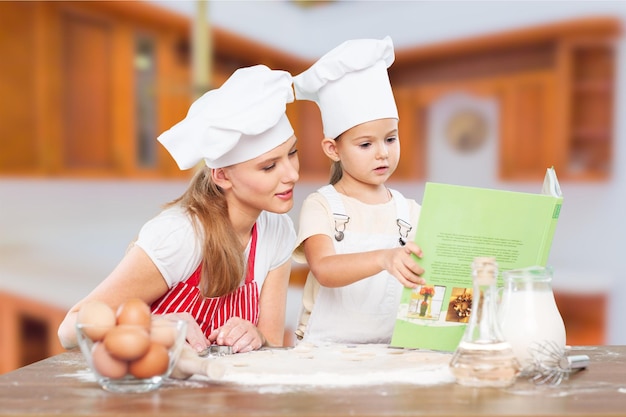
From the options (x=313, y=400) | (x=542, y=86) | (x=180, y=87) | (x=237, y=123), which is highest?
(x=542, y=86)

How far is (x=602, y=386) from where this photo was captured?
113 cm

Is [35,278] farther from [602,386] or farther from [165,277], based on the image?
[602,386]

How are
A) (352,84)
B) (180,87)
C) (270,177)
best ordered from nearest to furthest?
(270,177)
(352,84)
(180,87)

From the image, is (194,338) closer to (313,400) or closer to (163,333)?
(163,333)

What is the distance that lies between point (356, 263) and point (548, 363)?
1.22ft

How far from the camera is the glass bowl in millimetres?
1056

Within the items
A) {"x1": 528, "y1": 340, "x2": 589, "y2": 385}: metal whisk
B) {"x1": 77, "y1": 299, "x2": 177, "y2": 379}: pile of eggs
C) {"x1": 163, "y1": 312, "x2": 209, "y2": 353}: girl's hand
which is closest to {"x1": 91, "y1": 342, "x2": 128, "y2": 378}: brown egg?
{"x1": 77, "y1": 299, "x2": 177, "y2": 379}: pile of eggs

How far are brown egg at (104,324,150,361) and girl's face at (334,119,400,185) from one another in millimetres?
649

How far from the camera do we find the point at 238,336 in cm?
142

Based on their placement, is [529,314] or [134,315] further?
[529,314]

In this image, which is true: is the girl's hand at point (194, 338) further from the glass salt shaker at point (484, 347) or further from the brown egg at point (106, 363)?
the glass salt shaker at point (484, 347)

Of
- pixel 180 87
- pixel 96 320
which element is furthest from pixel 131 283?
pixel 180 87

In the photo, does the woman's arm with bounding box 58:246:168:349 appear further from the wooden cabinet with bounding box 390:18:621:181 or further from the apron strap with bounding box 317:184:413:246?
the wooden cabinet with bounding box 390:18:621:181

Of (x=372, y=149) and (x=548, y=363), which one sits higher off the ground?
(x=372, y=149)
